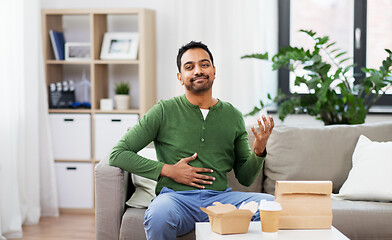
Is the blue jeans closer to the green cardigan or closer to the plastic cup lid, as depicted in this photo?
the green cardigan

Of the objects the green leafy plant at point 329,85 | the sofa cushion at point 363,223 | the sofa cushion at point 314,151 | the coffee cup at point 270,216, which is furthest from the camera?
the green leafy plant at point 329,85

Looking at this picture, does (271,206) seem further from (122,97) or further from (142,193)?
(122,97)

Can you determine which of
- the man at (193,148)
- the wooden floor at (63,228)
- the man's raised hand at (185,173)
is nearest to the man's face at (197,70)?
the man at (193,148)

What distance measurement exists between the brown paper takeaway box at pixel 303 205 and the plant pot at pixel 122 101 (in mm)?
2502

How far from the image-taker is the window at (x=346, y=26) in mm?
4484

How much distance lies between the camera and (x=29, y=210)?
4176mm

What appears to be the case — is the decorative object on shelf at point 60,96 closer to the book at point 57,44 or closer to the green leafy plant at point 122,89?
the book at point 57,44

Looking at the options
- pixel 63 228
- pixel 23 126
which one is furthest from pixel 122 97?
pixel 63 228

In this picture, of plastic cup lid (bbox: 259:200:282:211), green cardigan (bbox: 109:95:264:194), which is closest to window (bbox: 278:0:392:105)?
green cardigan (bbox: 109:95:264:194)

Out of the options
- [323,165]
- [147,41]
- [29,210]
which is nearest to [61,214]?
[29,210]

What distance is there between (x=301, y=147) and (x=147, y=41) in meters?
1.73

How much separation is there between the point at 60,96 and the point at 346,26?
2.27m

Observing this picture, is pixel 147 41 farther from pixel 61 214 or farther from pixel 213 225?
pixel 213 225

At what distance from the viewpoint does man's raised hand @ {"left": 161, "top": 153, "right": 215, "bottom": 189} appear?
2.49 m
